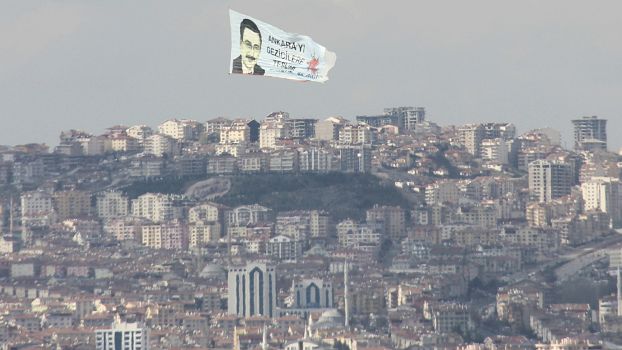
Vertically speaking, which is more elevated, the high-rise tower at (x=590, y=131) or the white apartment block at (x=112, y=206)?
the high-rise tower at (x=590, y=131)

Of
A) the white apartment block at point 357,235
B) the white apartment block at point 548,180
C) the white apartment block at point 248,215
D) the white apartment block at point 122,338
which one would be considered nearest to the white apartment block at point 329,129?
the white apartment block at point 548,180

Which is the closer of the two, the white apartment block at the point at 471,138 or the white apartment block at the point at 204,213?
the white apartment block at the point at 204,213

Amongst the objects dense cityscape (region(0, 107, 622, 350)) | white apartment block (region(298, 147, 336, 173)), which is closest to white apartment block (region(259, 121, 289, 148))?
dense cityscape (region(0, 107, 622, 350))

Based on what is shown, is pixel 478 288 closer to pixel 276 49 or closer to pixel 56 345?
pixel 56 345

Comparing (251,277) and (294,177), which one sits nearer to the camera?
(251,277)

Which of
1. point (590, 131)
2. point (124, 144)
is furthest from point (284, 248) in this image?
point (590, 131)

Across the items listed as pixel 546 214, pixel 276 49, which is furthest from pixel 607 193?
pixel 276 49

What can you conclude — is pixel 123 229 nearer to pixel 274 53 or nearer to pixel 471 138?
pixel 471 138

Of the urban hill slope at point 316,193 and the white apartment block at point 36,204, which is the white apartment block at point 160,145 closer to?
the white apartment block at point 36,204
